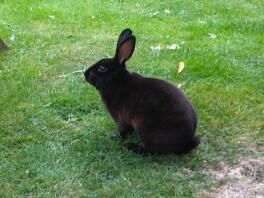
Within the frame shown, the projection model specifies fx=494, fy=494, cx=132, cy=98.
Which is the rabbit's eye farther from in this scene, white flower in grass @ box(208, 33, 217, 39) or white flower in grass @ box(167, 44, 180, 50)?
white flower in grass @ box(208, 33, 217, 39)

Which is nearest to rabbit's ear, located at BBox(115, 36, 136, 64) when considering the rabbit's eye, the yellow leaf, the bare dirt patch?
the rabbit's eye

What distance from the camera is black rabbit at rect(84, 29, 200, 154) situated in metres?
4.24

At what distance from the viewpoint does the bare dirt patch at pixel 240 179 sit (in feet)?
12.7

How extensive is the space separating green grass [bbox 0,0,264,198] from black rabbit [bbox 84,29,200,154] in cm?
15

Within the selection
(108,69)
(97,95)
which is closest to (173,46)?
(97,95)

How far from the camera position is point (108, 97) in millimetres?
4703

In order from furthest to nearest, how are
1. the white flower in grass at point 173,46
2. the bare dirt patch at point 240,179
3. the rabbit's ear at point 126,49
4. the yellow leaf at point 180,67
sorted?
the white flower in grass at point 173,46
the yellow leaf at point 180,67
the rabbit's ear at point 126,49
the bare dirt patch at point 240,179

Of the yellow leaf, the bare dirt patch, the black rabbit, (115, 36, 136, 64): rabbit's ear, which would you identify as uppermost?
(115, 36, 136, 64): rabbit's ear

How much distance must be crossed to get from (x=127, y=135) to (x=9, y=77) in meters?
2.13

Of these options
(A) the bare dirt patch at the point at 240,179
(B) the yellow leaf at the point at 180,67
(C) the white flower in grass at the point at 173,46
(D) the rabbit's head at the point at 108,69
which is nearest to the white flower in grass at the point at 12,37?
(C) the white flower in grass at the point at 173,46

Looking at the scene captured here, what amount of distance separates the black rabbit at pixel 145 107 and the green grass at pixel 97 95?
146 millimetres

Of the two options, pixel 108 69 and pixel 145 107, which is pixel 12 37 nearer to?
pixel 108 69

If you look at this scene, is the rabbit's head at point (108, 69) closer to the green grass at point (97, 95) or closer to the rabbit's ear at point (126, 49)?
the rabbit's ear at point (126, 49)

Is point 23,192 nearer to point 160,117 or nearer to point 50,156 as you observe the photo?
point 50,156
